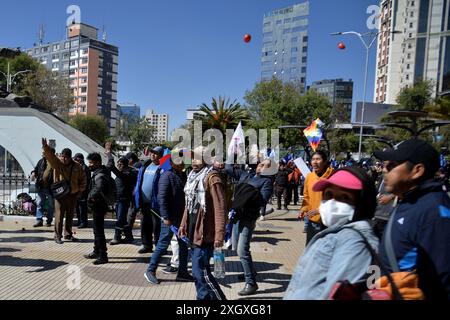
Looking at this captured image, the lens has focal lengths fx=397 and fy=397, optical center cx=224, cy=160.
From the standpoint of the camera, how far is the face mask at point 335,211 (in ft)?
6.75

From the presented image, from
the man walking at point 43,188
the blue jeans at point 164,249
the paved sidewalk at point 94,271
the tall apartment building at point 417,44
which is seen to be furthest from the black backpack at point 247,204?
the tall apartment building at point 417,44

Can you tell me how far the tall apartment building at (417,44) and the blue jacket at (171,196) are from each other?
272 feet

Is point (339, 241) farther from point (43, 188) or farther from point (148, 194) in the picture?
point (43, 188)

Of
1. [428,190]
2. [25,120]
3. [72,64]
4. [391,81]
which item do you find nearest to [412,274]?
[428,190]

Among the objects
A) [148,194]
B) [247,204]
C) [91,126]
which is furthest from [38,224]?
[91,126]

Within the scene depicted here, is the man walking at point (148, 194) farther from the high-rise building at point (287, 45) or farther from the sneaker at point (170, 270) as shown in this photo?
the high-rise building at point (287, 45)

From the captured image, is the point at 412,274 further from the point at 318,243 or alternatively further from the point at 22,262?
the point at 22,262

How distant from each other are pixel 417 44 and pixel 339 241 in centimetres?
9311

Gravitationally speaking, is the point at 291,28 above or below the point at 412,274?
above

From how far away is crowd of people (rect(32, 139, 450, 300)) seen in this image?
6.17 ft

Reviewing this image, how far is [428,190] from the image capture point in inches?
81.1

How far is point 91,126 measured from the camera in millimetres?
60969
